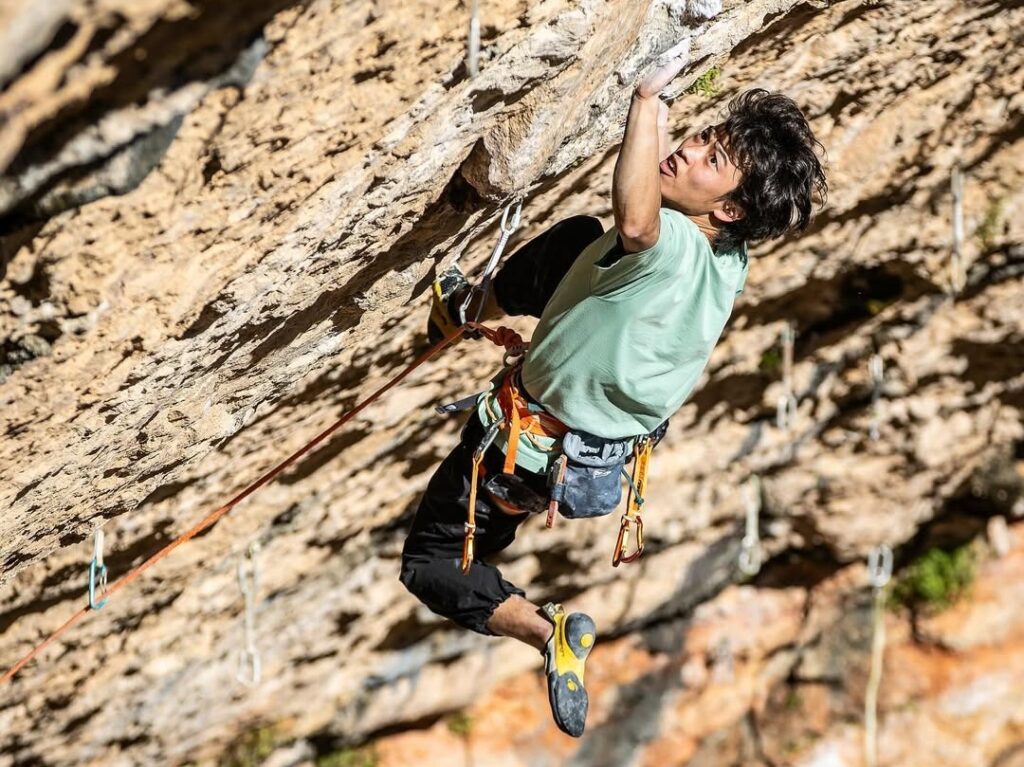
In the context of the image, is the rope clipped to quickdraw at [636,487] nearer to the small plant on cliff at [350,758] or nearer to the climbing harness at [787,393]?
the climbing harness at [787,393]

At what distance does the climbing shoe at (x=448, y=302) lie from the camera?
3.10 metres

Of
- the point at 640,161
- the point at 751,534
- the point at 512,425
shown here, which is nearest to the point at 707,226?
the point at 640,161

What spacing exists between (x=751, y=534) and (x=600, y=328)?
4.32 metres

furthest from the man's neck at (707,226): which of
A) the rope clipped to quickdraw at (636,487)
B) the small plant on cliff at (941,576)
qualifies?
the small plant on cliff at (941,576)

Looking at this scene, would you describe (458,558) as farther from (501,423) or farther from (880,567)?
(880,567)

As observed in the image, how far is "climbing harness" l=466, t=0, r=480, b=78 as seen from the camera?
2107mm

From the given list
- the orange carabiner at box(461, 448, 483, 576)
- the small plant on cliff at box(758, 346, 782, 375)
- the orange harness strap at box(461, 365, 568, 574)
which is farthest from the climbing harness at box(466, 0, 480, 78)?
the small plant on cliff at box(758, 346, 782, 375)

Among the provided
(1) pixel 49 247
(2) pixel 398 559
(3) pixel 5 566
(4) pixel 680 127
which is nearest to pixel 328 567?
(2) pixel 398 559

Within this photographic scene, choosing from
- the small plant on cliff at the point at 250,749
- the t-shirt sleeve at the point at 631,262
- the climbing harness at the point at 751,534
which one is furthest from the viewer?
the small plant on cliff at the point at 250,749

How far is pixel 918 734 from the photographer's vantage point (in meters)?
7.12

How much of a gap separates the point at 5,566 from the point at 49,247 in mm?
1471

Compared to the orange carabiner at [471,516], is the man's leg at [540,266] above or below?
above

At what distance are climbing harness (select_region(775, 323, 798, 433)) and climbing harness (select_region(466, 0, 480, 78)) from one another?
3453mm

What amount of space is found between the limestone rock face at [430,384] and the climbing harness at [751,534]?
0.13 metres
